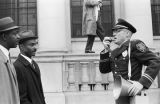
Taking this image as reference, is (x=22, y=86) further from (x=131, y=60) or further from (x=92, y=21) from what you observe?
(x=92, y=21)

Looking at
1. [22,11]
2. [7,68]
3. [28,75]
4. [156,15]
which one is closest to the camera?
[7,68]

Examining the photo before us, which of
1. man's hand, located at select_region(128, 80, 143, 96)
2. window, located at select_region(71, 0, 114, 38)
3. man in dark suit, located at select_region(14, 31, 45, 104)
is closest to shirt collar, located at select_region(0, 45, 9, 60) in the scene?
man in dark suit, located at select_region(14, 31, 45, 104)

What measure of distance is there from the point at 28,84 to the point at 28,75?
0.16m

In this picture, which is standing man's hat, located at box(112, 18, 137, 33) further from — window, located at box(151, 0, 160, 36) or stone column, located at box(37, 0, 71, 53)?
window, located at box(151, 0, 160, 36)

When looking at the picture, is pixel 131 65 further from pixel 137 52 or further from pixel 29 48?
pixel 29 48

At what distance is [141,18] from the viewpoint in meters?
13.6

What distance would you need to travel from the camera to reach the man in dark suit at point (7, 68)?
158 inches

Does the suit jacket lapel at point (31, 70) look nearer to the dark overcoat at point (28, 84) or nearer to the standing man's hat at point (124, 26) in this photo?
the dark overcoat at point (28, 84)

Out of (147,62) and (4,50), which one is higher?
(4,50)

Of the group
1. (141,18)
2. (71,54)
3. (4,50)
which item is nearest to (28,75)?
(4,50)

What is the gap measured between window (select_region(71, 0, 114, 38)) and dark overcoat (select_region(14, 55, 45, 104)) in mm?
9853

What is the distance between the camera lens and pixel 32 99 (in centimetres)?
571

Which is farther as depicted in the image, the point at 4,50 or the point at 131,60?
the point at 131,60

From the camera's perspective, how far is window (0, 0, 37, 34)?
53.0ft
